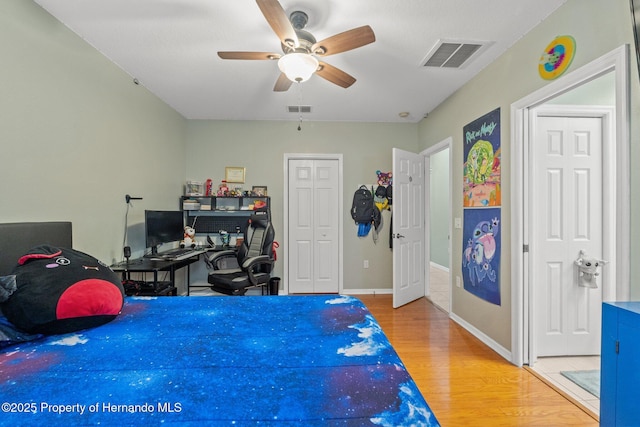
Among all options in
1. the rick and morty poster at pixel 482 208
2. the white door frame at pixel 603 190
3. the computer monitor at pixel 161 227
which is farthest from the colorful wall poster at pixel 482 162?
the computer monitor at pixel 161 227

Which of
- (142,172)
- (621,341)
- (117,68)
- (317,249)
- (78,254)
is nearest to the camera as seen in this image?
(621,341)

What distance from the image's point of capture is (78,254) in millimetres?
A: 1562

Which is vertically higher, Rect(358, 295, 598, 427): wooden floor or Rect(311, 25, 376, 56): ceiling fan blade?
Rect(311, 25, 376, 56): ceiling fan blade

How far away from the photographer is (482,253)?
109 inches

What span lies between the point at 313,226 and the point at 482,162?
2.33 metres

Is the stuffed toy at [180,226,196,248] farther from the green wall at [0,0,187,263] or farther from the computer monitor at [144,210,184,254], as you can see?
the green wall at [0,0,187,263]

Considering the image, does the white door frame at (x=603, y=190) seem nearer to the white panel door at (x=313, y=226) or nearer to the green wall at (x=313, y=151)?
the green wall at (x=313, y=151)

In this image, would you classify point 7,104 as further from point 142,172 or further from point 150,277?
point 150,277

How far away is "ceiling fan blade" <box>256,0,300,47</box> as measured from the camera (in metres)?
1.49

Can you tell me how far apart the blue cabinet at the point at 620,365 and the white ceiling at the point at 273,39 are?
179 centimetres

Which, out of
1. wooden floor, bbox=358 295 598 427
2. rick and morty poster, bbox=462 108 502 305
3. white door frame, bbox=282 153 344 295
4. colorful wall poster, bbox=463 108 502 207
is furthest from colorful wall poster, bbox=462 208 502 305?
white door frame, bbox=282 153 344 295

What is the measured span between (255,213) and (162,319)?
2.58m

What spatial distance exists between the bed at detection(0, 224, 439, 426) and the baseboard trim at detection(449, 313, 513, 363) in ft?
5.85

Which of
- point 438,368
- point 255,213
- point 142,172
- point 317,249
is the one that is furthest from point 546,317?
point 142,172
